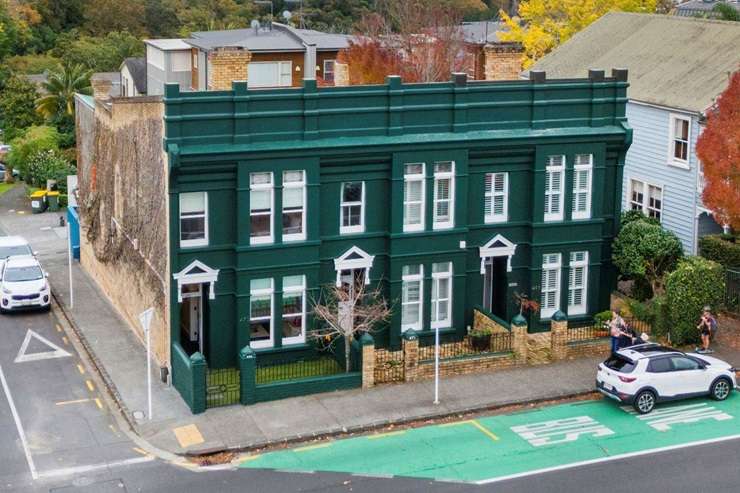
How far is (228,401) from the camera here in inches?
1158

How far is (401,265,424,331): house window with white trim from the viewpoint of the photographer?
33375 millimetres

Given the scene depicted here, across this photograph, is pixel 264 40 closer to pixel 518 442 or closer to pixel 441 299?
pixel 441 299

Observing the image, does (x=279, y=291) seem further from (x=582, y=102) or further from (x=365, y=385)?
(x=582, y=102)

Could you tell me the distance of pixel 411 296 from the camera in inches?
1325

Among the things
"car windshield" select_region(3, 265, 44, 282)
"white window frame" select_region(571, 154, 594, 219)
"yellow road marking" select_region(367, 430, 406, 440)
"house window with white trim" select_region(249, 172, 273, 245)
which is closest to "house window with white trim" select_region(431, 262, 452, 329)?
"white window frame" select_region(571, 154, 594, 219)

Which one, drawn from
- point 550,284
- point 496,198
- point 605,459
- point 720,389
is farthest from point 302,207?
point 720,389

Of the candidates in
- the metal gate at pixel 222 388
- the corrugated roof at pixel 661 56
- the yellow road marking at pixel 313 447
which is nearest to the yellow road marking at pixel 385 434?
the yellow road marking at pixel 313 447

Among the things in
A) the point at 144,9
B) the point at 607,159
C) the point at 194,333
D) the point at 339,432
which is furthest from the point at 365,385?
the point at 144,9

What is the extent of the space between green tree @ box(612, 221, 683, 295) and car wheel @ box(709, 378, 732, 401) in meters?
5.60

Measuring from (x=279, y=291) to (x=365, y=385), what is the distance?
370 centimetres

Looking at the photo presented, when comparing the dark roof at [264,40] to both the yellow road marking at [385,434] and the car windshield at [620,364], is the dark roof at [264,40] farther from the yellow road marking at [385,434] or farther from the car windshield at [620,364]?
the car windshield at [620,364]

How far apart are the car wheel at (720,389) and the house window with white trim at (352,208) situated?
10521 millimetres

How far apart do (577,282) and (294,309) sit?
364 inches

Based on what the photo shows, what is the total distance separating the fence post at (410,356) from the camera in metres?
30.9
